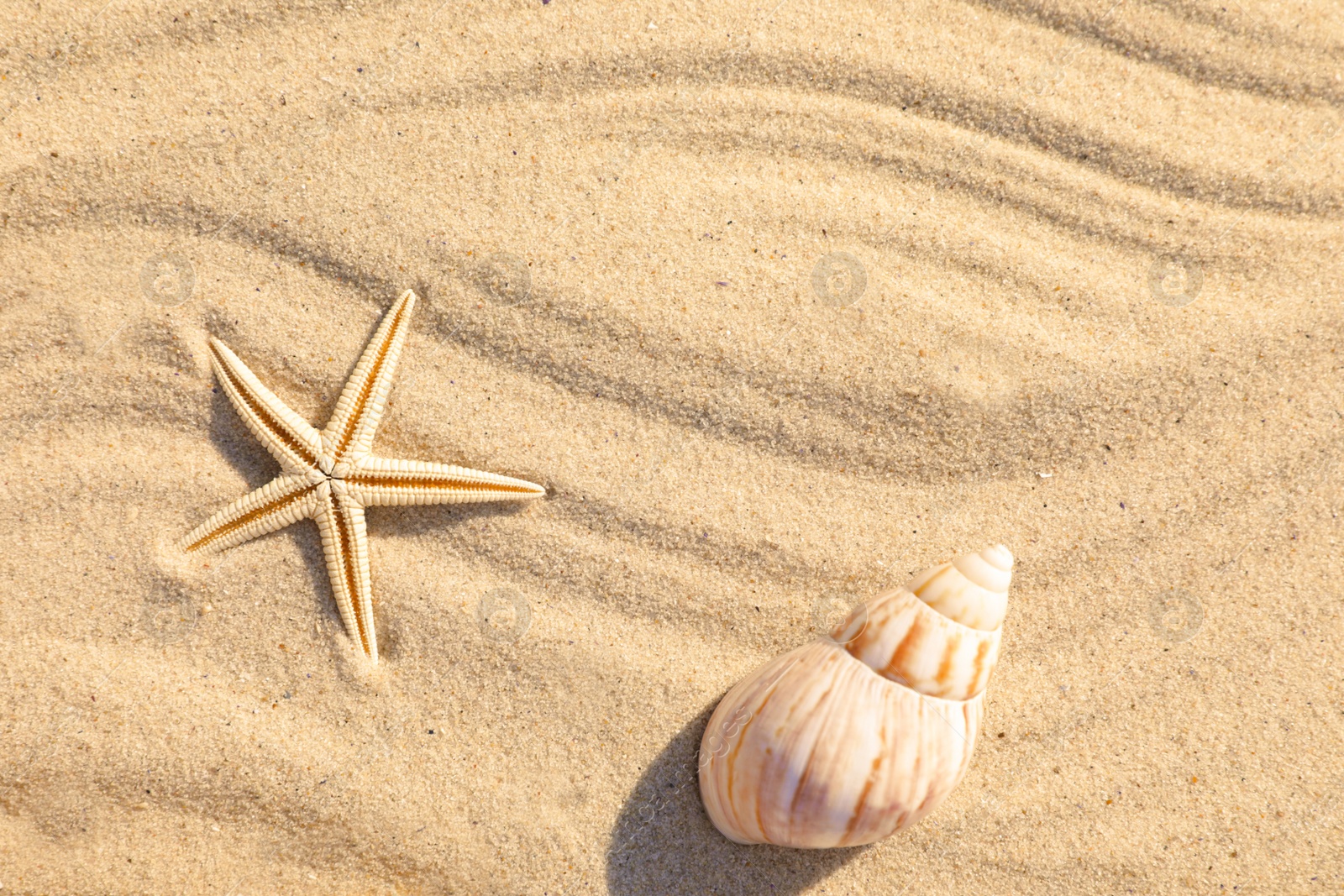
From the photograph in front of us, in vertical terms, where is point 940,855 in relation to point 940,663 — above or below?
below

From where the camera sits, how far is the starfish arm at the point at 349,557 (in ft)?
9.38

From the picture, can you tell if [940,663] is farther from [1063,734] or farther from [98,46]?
[98,46]

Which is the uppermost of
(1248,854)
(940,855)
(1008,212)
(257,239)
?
(1008,212)

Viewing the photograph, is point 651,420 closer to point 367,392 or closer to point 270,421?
point 367,392

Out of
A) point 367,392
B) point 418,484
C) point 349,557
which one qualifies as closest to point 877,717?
point 418,484

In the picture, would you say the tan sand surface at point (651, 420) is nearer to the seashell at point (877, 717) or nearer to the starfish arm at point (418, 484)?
the starfish arm at point (418, 484)

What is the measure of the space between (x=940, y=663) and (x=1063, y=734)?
2.94 feet

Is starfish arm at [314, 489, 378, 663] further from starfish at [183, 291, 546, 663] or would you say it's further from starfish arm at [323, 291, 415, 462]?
starfish arm at [323, 291, 415, 462]

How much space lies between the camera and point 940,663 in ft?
8.19

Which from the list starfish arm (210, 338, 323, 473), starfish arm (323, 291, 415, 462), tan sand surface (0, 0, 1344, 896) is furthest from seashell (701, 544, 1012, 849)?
starfish arm (210, 338, 323, 473)

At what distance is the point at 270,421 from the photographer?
2.86 meters

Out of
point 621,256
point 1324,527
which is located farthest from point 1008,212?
point 1324,527

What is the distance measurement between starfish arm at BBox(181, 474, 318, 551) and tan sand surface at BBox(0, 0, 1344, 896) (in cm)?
12

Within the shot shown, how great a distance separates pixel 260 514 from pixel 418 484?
1.93ft
